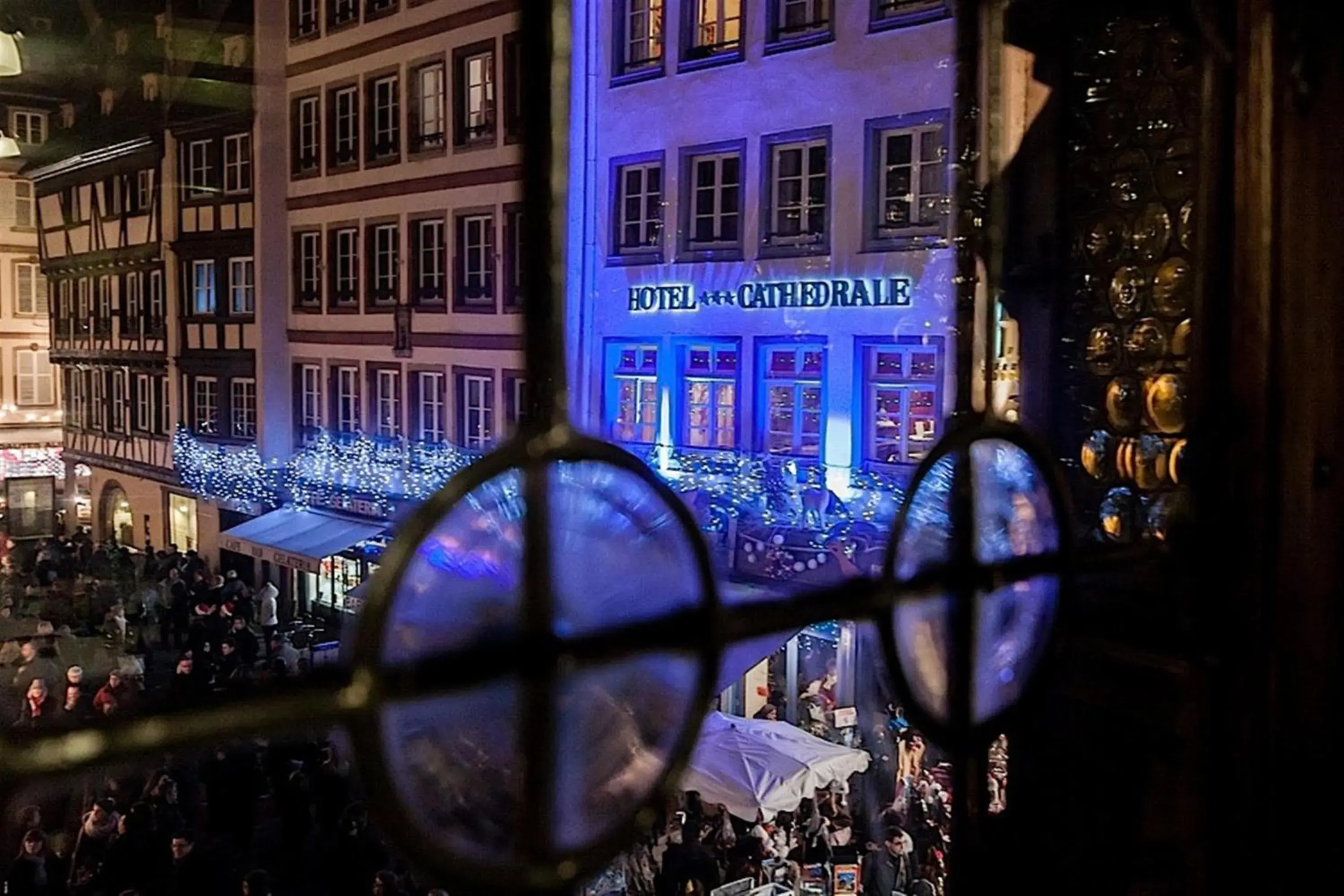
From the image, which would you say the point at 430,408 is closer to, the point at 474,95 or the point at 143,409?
the point at 474,95

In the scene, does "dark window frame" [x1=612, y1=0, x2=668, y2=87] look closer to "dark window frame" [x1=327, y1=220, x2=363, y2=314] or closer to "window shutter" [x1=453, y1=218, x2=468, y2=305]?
"window shutter" [x1=453, y1=218, x2=468, y2=305]

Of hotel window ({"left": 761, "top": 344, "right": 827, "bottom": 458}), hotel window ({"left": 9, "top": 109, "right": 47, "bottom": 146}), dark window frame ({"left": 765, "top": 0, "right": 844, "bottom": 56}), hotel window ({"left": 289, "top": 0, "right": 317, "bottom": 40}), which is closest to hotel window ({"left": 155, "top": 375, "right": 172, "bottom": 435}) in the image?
hotel window ({"left": 9, "top": 109, "right": 47, "bottom": 146})

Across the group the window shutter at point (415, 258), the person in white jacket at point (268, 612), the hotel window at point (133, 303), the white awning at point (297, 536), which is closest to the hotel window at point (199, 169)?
the hotel window at point (133, 303)

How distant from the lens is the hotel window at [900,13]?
498 cm

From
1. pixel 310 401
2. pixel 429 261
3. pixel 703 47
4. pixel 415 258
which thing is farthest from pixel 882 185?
pixel 310 401

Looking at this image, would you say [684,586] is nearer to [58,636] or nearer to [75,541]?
[58,636]

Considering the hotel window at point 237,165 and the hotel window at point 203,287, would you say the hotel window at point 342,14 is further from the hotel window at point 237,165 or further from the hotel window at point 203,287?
the hotel window at point 203,287

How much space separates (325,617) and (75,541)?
1.76 meters

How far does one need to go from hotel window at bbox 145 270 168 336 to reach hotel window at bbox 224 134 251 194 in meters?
0.83

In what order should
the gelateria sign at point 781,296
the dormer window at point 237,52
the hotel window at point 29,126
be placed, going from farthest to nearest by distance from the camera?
the dormer window at point 237,52 → the hotel window at point 29,126 → the gelateria sign at point 781,296

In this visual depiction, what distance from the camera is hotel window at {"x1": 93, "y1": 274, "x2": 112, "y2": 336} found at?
28.4ft

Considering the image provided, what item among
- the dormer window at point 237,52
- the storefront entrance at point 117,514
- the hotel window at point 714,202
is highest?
the dormer window at point 237,52

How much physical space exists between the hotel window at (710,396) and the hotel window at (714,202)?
50 cm

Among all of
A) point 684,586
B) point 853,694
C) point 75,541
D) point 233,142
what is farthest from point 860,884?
point 233,142
